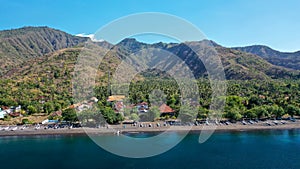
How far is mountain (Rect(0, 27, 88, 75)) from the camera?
100356 millimetres

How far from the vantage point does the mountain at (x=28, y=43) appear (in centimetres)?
10036

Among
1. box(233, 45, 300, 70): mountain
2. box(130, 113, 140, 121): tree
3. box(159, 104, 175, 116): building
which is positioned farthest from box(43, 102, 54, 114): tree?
box(233, 45, 300, 70): mountain

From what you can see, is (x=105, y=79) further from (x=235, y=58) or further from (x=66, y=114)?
(x=235, y=58)

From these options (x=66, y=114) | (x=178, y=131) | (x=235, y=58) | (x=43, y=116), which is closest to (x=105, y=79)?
(x=43, y=116)

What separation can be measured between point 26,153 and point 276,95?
1463 inches

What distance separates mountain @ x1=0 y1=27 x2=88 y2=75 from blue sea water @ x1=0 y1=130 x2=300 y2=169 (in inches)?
2664

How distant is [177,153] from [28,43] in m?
136

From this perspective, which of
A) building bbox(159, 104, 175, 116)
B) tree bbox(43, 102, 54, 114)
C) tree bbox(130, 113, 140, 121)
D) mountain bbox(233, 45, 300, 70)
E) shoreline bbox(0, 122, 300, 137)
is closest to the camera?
shoreline bbox(0, 122, 300, 137)

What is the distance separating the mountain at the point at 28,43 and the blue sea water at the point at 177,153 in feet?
222

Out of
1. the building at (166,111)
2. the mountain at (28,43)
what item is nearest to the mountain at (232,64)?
the building at (166,111)

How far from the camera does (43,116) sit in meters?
34.2

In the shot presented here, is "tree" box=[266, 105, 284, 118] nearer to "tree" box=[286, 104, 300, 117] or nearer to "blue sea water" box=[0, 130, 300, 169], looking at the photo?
"tree" box=[286, 104, 300, 117]

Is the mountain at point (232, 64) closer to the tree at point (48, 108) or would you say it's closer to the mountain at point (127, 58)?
the mountain at point (127, 58)

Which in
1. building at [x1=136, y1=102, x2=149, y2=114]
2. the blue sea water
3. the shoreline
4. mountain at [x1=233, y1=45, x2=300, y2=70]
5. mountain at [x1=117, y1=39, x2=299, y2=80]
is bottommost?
the blue sea water
